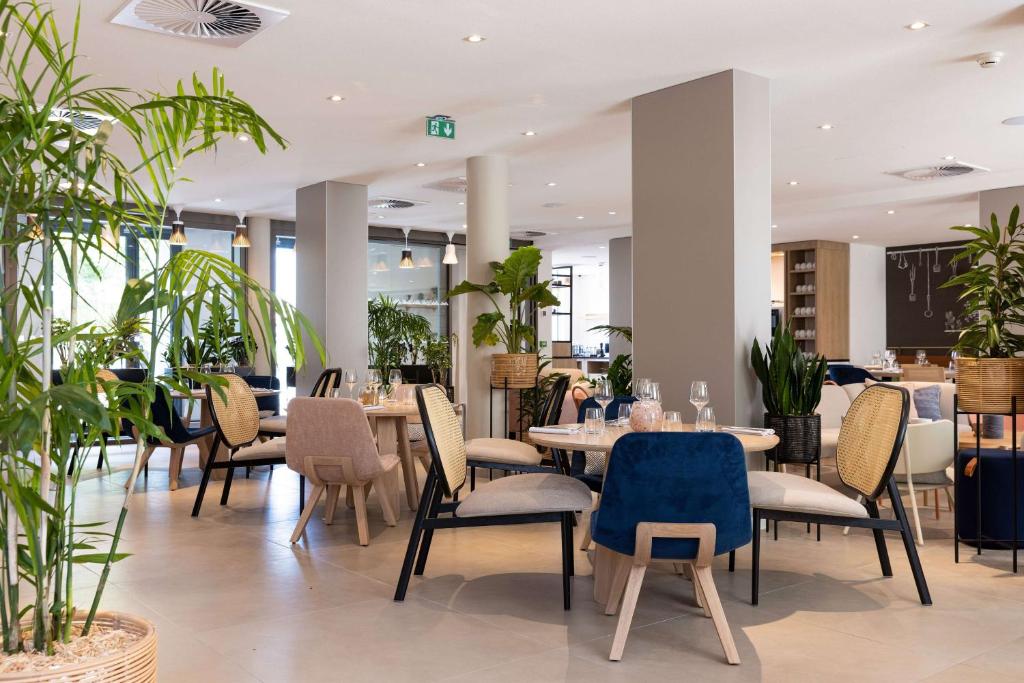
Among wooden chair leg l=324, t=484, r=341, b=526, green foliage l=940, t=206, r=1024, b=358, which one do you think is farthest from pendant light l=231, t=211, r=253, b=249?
green foliage l=940, t=206, r=1024, b=358

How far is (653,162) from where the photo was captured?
21.4 ft

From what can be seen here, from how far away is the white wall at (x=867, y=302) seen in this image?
15.7 meters

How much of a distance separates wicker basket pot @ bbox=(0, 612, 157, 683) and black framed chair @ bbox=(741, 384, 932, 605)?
8.21 feet

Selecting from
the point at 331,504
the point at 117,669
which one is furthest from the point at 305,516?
the point at 117,669

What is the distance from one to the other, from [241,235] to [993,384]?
9.65m

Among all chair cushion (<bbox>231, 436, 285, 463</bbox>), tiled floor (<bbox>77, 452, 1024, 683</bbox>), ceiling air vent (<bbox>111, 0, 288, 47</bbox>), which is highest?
ceiling air vent (<bbox>111, 0, 288, 47</bbox>)

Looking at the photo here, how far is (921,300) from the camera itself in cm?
1584

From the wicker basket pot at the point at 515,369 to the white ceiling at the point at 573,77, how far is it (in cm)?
194

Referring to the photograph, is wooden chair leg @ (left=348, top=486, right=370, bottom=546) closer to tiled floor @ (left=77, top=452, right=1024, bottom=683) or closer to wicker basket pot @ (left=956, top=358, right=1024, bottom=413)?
tiled floor @ (left=77, top=452, right=1024, bottom=683)

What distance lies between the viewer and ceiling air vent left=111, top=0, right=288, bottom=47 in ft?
16.2

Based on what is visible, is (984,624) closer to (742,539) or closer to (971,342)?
(742,539)

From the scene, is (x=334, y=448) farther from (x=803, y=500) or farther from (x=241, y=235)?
(x=241, y=235)

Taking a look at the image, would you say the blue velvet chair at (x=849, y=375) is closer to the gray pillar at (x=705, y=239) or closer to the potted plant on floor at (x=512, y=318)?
the potted plant on floor at (x=512, y=318)

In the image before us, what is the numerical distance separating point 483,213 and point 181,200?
5.02m
